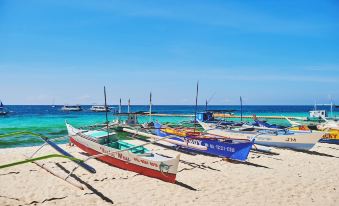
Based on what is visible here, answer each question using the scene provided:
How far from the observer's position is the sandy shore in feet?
28.8

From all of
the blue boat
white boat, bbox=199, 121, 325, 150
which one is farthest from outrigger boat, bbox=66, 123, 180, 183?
white boat, bbox=199, 121, 325, 150

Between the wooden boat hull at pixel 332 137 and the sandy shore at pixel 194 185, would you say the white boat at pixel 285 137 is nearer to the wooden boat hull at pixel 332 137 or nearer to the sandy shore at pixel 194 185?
the sandy shore at pixel 194 185

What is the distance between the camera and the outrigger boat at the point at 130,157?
33.1ft

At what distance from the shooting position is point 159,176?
1048 cm

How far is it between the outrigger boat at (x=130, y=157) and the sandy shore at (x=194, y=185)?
0.31 metres

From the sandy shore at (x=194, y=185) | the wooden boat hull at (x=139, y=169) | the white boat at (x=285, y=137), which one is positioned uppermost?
the white boat at (x=285, y=137)

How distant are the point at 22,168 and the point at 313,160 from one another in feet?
48.2

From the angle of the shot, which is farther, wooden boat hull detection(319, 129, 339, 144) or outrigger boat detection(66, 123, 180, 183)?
wooden boat hull detection(319, 129, 339, 144)

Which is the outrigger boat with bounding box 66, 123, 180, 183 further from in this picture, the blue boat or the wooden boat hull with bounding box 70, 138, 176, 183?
the blue boat

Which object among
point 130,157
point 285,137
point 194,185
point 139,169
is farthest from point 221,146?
point 285,137

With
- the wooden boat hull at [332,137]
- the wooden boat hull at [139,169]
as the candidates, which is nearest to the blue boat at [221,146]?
the wooden boat hull at [139,169]

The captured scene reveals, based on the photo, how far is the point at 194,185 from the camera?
10250 millimetres

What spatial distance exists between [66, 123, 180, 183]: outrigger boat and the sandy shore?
308mm

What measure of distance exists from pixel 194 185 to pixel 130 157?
292 centimetres
